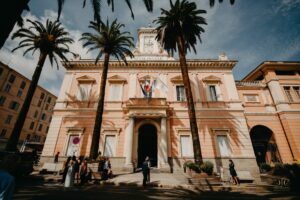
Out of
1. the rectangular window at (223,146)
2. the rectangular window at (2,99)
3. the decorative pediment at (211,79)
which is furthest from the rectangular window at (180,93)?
the rectangular window at (2,99)

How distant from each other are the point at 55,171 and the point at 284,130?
24195mm

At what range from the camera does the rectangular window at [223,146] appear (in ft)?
50.9

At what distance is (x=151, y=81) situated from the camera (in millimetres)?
17906

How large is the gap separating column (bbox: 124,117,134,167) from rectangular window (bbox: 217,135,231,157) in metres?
9.00

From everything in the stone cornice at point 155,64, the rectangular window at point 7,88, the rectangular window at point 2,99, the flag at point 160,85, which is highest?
the rectangular window at point 7,88

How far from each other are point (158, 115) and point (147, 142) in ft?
13.4

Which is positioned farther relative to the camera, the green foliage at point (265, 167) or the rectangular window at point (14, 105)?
the rectangular window at point (14, 105)

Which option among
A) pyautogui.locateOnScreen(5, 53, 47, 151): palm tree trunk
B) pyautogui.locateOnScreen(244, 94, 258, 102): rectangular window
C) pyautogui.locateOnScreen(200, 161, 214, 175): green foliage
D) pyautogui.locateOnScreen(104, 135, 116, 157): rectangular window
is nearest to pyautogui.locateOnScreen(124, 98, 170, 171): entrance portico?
pyautogui.locateOnScreen(104, 135, 116, 157): rectangular window

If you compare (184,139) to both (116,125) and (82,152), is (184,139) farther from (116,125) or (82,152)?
(82,152)

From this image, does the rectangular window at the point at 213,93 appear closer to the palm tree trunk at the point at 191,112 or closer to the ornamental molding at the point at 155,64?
the ornamental molding at the point at 155,64

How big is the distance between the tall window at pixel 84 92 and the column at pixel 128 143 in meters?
6.26

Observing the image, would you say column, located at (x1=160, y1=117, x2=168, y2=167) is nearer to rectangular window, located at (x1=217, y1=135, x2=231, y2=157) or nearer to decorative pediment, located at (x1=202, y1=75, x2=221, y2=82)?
rectangular window, located at (x1=217, y1=135, x2=231, y2=157)

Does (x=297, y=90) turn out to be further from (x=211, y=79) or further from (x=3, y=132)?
(x=3, y=132)

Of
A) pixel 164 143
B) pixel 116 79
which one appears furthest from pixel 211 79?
pixel 116 79
